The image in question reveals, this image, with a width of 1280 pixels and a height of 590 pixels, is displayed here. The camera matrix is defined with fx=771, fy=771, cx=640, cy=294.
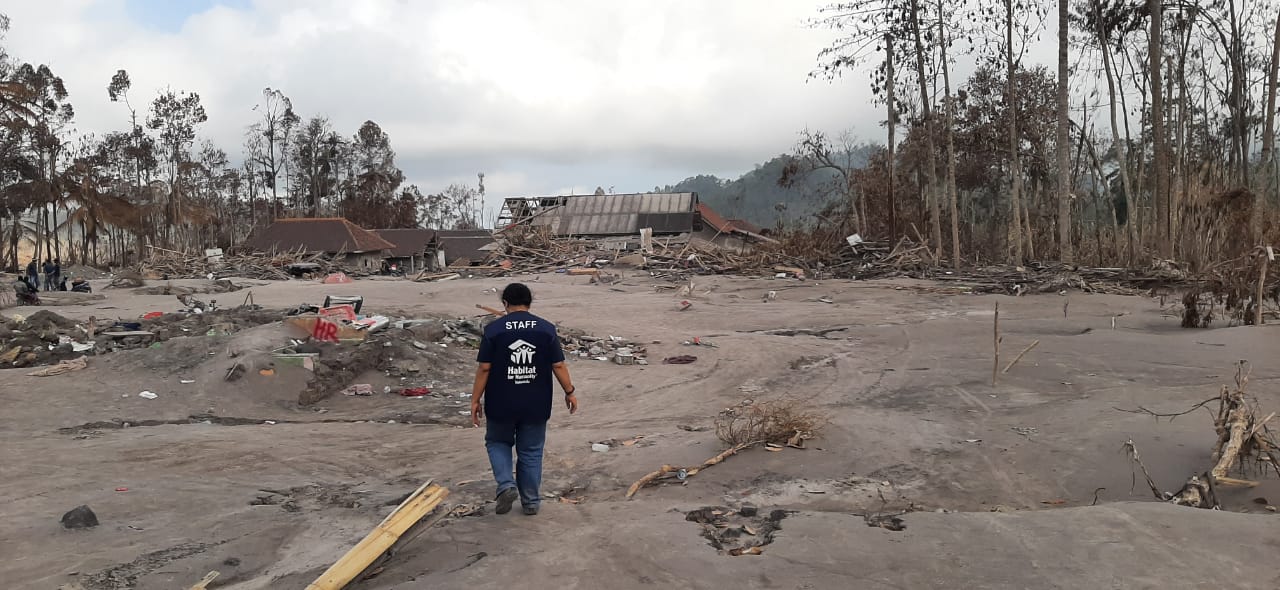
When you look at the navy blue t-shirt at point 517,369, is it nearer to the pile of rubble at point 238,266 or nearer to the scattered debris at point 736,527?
the scattered debris at point 736,527

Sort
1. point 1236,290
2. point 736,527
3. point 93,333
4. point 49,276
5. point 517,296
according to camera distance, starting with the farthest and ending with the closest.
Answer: point 49,276 < point 93,333 < point 1236,290 < point 517,296 < point 736,527

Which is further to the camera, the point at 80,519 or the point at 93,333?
the point at 93,333

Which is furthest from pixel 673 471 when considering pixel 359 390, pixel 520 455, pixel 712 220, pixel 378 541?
pixel 712 220

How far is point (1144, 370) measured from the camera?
867 cm

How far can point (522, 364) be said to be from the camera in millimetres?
4715

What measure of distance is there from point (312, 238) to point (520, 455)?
4228cm

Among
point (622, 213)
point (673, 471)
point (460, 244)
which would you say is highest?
point (622, 213)

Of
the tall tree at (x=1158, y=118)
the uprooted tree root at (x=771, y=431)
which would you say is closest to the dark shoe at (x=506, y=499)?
the uprooted tree root at (x=771, y=431)

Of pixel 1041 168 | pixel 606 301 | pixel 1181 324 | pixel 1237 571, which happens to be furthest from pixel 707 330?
pixel 1041 168

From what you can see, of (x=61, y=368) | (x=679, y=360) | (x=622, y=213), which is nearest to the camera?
(x=61, y=368)

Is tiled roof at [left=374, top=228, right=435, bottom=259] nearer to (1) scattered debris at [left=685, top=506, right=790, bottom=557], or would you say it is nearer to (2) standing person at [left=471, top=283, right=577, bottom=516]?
(2) standing person at [left=471, top=283, right=577, bottom=516]

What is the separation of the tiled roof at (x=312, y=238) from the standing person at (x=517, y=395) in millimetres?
39421

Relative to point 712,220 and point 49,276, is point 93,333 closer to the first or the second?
point 49,276

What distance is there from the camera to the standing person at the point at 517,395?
4672mm
